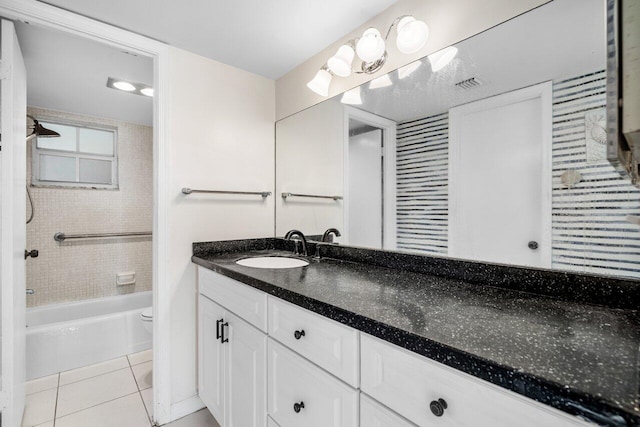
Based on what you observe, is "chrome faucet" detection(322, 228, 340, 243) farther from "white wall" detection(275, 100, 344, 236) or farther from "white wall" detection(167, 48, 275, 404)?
"white wall" detection(167, 48, 275, 404)

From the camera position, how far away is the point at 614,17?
0.52m

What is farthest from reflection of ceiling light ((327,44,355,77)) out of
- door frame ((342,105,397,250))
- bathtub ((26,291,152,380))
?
bathtub ((26,291,152,380))

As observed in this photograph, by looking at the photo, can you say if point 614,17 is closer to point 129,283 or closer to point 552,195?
point 552,195

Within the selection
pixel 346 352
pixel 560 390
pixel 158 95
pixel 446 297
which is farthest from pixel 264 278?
pixel 158 95

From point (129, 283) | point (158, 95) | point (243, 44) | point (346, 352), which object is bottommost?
point (129, 283)

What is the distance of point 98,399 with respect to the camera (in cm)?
191

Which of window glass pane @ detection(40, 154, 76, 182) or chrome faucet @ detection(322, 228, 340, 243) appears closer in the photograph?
chrome faucet @ detection(322, 228, 340, 243)

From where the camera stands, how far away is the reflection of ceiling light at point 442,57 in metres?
1.23

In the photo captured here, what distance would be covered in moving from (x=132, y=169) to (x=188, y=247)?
6.49ft

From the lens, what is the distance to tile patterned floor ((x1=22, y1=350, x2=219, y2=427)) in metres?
1.71

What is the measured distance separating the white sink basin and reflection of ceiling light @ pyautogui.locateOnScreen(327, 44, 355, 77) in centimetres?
105

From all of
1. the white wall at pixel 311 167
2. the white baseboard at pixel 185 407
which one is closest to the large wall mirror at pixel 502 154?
the white wall at pixel 311 167

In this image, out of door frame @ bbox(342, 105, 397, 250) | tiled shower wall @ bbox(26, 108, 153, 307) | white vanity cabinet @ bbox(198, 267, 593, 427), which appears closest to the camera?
white vanity cabinet @ bbox(198, 267, 593, 427)

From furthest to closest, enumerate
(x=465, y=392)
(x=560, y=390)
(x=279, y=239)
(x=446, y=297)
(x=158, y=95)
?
(x=279, y=239)
(x=158, y=95)
(x=446, y=297)
(x=465, y=392)
(x=560, y=390)
